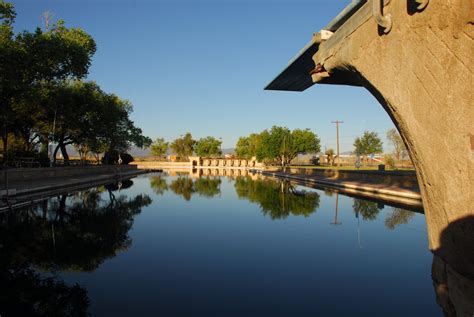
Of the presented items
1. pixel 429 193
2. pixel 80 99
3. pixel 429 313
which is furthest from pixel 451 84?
pixel 80 99

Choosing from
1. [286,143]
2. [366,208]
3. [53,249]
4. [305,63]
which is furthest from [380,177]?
[286,143]

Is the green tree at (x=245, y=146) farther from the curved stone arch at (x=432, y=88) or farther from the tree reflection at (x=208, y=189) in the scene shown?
the curved stone arch at (x=432, y=88)

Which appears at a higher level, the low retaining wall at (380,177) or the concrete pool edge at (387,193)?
the low retaining wall at (380,177)

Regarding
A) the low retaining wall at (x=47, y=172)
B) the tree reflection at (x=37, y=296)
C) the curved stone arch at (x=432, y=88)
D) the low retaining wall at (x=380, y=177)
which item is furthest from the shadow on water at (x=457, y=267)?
the low retaining wall at (x=380, y=177)

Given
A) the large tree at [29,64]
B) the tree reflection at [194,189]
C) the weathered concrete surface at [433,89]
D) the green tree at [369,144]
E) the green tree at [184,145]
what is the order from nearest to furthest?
1. the weathered concrete surface at [433,89]
2. the large tree at [29,64]
3. the tree reflection at [194,189]
4. the green tree at [369,144]
5. the green tree at [184,145]

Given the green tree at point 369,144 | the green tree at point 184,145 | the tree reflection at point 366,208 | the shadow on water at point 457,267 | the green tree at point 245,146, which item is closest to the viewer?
the shadow on water at point 457,267

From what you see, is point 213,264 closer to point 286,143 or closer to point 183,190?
point 183,190

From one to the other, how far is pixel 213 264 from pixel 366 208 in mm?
10375

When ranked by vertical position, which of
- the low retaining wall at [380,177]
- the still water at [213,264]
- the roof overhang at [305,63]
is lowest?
the still water at [213,264]

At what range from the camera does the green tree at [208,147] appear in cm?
11156

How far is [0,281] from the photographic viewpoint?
5.96 metres

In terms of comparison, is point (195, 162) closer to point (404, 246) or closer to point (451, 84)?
point (404, 246)

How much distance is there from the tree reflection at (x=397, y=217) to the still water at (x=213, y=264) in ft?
0.12

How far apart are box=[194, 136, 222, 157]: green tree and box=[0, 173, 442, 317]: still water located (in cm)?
9737
